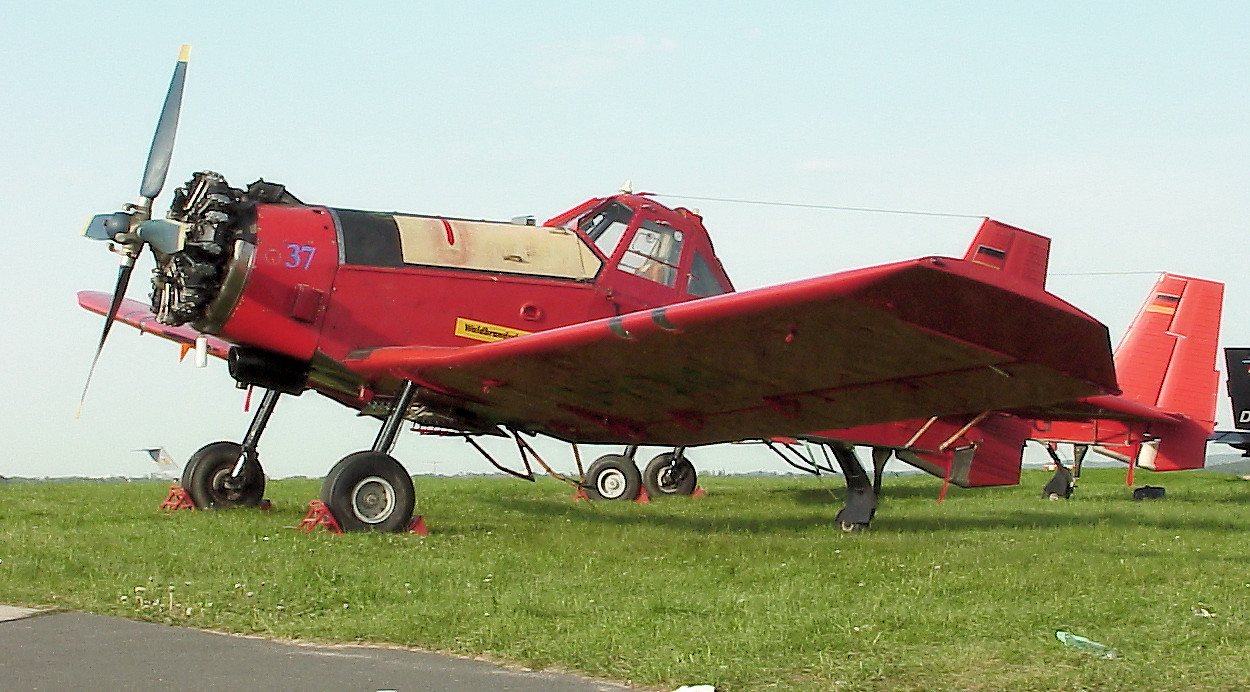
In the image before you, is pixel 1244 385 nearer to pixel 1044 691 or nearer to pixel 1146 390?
pixel 1146 390

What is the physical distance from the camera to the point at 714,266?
10.9 m

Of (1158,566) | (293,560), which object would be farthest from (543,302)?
(1158,566)

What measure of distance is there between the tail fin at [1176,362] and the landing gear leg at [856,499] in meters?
6.75

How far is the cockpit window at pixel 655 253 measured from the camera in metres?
10.4

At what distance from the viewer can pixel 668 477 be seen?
673 inches

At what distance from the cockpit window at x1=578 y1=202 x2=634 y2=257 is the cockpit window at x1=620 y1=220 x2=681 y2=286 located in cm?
15

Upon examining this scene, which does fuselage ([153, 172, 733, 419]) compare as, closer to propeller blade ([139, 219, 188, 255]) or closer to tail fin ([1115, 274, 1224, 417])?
propeller blade ([139, 219, 188, 255])

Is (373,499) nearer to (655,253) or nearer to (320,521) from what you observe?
(320,521)

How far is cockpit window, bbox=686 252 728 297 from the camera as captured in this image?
35.0 ft

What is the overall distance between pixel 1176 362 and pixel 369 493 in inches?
541

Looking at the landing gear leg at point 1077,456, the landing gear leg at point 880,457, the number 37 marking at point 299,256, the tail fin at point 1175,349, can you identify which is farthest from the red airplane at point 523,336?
the landing gear leg at point 1077,456

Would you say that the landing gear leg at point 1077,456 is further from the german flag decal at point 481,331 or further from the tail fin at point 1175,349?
the german flag decal at point 481,331

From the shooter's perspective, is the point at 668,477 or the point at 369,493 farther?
the point at 668,477

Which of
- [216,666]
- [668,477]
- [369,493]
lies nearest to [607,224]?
[369,493]
